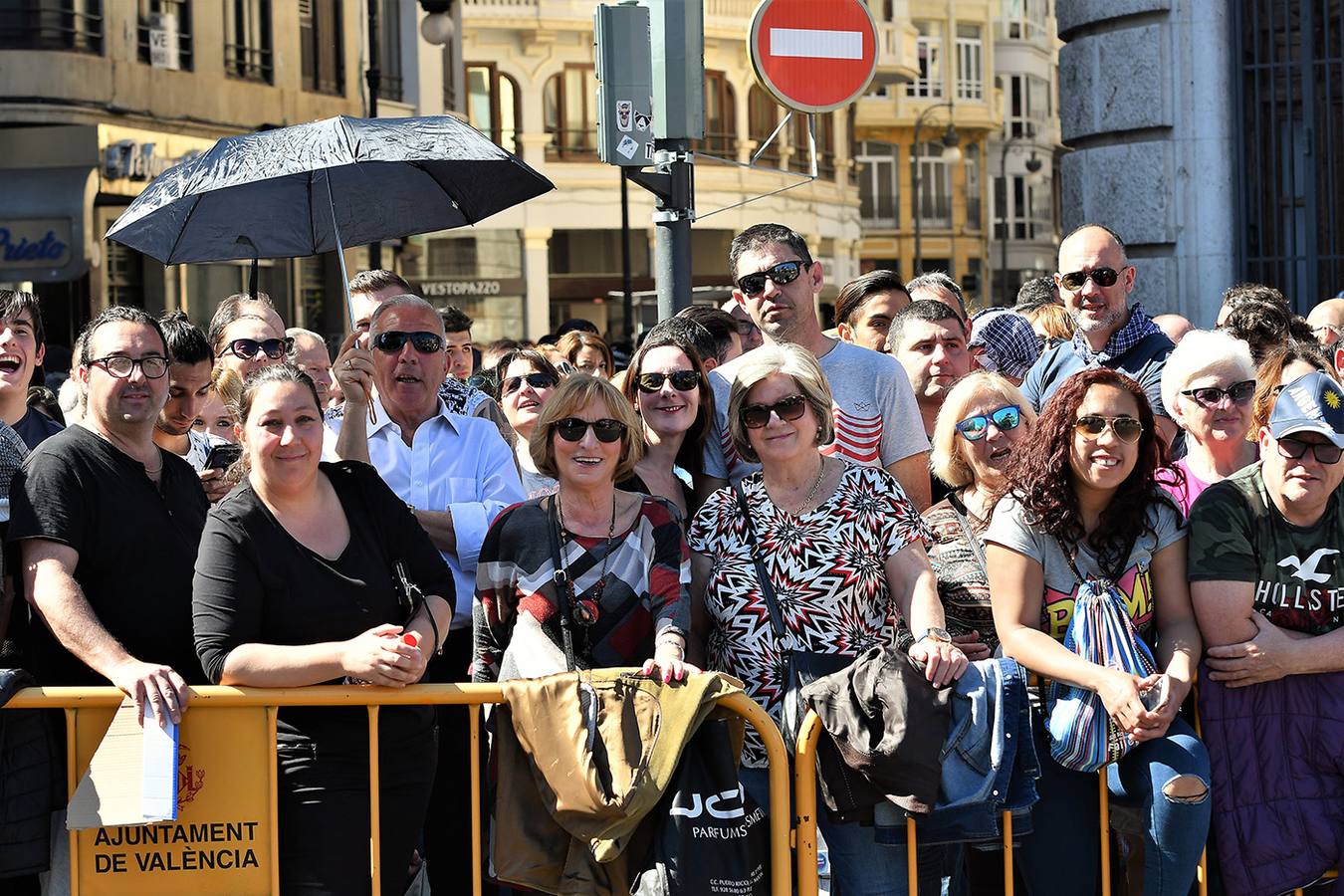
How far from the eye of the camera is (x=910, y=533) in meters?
5.14

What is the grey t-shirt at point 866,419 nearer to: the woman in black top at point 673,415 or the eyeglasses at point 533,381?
the woman in black top at point 673,415

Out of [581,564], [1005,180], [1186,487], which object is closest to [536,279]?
[1005,180]

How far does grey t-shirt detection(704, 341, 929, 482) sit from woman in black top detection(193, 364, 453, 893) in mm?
1448

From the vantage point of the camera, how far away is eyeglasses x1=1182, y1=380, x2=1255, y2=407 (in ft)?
17.9

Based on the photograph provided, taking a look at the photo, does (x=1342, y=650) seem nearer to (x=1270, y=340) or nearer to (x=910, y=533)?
(x=910, y=533)

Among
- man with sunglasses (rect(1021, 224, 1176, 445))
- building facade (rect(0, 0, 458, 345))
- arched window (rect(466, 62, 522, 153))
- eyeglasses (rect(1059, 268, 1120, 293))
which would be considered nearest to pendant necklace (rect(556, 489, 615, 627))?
man with sunglasses (rect(1021, 224, 1176, 445))

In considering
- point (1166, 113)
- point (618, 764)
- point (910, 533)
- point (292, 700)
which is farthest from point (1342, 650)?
point (1166, 113)

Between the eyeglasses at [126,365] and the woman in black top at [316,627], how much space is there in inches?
12.7

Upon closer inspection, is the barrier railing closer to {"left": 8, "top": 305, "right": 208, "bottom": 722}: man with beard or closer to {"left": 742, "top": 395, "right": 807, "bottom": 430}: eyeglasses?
{"left": 742, "top": 395, "right": 807, "bottom": 430}: eyeglasses

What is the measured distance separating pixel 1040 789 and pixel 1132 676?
448mm

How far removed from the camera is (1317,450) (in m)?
4.98

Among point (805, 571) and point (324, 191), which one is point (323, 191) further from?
point (805, 571)

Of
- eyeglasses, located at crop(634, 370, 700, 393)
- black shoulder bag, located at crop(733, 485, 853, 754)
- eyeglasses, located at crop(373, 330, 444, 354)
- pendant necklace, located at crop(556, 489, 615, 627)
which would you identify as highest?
eyeglasses, located at crop(373, 330, 444, 354)

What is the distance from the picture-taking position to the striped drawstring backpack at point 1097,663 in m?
4.85
